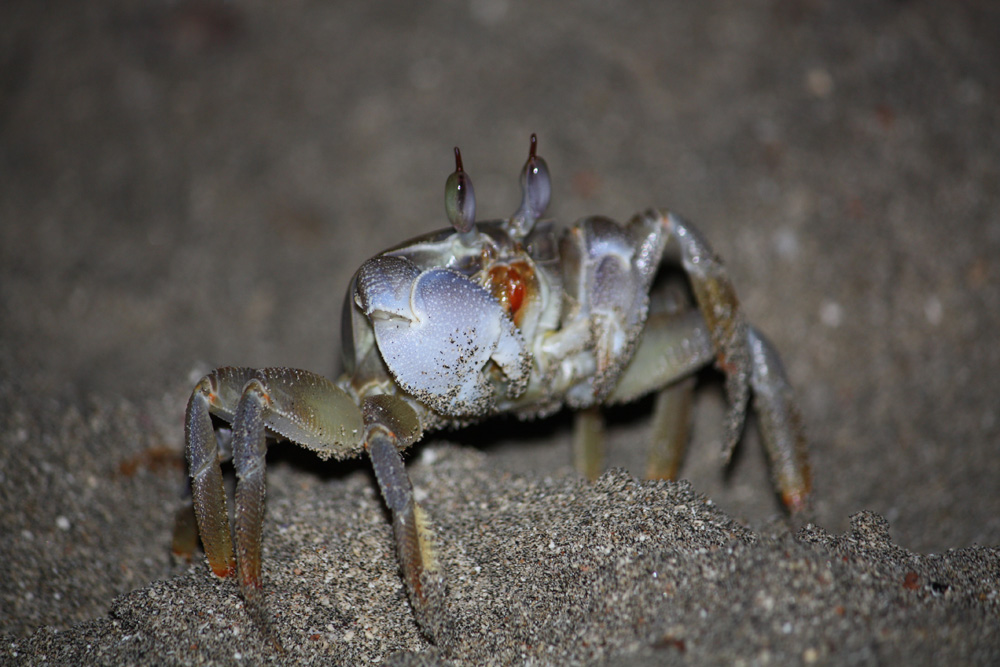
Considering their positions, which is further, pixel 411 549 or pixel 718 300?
pixel 718 300

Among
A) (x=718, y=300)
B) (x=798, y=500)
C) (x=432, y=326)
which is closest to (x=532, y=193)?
(x=432, y=326)

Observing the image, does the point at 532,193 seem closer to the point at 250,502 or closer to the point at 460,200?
the point at 460,200

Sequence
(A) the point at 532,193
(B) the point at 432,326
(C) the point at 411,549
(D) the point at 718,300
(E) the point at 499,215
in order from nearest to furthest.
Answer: (C) the point at 411,549 → (B) the point at 432,326 → (A) the point at 532,193 → (D) the point at 718,300 → (E) the point at 499,215

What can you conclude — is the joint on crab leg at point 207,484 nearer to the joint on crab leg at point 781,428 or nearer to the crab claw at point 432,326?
the crab claw at point 432,326

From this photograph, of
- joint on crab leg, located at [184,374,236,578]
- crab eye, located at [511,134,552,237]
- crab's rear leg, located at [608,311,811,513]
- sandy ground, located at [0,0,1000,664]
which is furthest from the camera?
crab's rear leg, located at [608,311,811,513]

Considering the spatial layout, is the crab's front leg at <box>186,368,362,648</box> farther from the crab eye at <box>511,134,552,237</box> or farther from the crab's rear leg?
the crab's rear leg

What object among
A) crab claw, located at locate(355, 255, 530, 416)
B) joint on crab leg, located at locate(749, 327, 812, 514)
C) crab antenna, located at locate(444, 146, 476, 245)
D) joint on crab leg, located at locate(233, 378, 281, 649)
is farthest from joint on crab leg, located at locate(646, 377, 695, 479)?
joint on crab leg, located at locate(233, 378, 281, 649)

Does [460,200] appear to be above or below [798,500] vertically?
above
